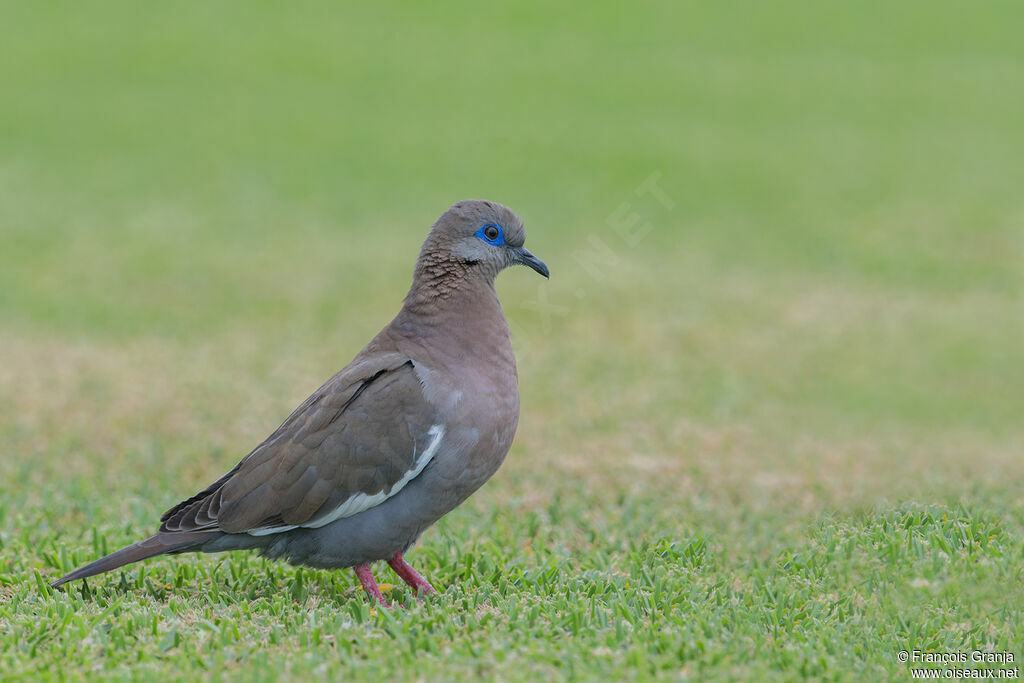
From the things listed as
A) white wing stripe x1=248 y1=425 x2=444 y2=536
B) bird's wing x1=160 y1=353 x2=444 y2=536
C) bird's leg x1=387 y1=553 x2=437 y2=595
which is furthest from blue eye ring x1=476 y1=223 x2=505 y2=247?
bird's leg x1=387 y1=553 x2=437 y2=595

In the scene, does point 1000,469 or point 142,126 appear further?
point 142,126

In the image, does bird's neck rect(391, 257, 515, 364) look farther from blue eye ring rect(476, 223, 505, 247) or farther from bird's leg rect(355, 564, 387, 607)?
bird's leg rect(355, 564, 387, 607)

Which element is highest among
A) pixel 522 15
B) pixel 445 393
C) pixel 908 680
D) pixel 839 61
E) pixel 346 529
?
pixel 522 15

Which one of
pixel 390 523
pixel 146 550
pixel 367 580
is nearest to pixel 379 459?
pixel 390 523

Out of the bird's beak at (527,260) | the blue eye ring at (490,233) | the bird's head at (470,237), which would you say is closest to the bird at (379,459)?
the bird's head at (470,237)

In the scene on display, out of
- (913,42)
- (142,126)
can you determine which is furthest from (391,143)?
(913,42)

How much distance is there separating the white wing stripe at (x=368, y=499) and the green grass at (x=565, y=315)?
0.35m

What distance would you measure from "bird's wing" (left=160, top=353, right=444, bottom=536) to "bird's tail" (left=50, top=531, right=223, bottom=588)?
50 millimetres

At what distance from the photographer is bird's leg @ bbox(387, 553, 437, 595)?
5848 mm

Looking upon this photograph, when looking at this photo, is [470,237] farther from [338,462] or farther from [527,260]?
[338,462]

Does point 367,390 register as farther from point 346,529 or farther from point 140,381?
point 140,381

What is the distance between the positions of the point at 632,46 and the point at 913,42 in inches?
235

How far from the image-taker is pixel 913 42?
26.1m

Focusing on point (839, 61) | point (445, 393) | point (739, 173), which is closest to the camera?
point (445, 393)
